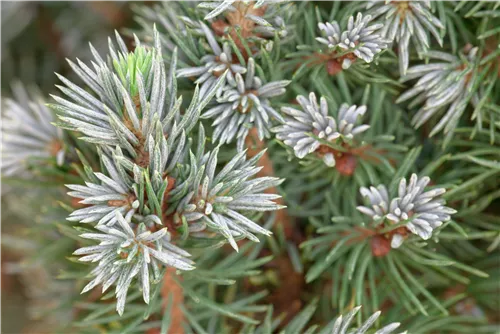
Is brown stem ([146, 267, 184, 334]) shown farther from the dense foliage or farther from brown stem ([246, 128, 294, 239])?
brown stem ([246, 128, 294, 239])

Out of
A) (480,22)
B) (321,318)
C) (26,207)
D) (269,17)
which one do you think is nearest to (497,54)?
(480,22)

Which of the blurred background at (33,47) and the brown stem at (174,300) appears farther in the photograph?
the blurred background at (33,47)

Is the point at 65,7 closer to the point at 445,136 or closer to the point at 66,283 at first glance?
the point at 66,283

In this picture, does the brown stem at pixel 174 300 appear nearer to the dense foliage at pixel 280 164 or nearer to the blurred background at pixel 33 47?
the dense foliage at pixel 280 164

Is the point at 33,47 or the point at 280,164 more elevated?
the point at 33,47

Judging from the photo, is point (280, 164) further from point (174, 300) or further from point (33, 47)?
point (33, 47)

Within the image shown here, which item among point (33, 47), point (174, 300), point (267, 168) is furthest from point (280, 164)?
point (33, 47)

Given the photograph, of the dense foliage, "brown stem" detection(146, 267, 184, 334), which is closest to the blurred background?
the dense foliage

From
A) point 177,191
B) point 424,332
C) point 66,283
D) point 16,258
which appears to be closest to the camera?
point 177,191

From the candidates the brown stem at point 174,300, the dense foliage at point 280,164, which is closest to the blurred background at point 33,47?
the dense foliage at point 280,164
